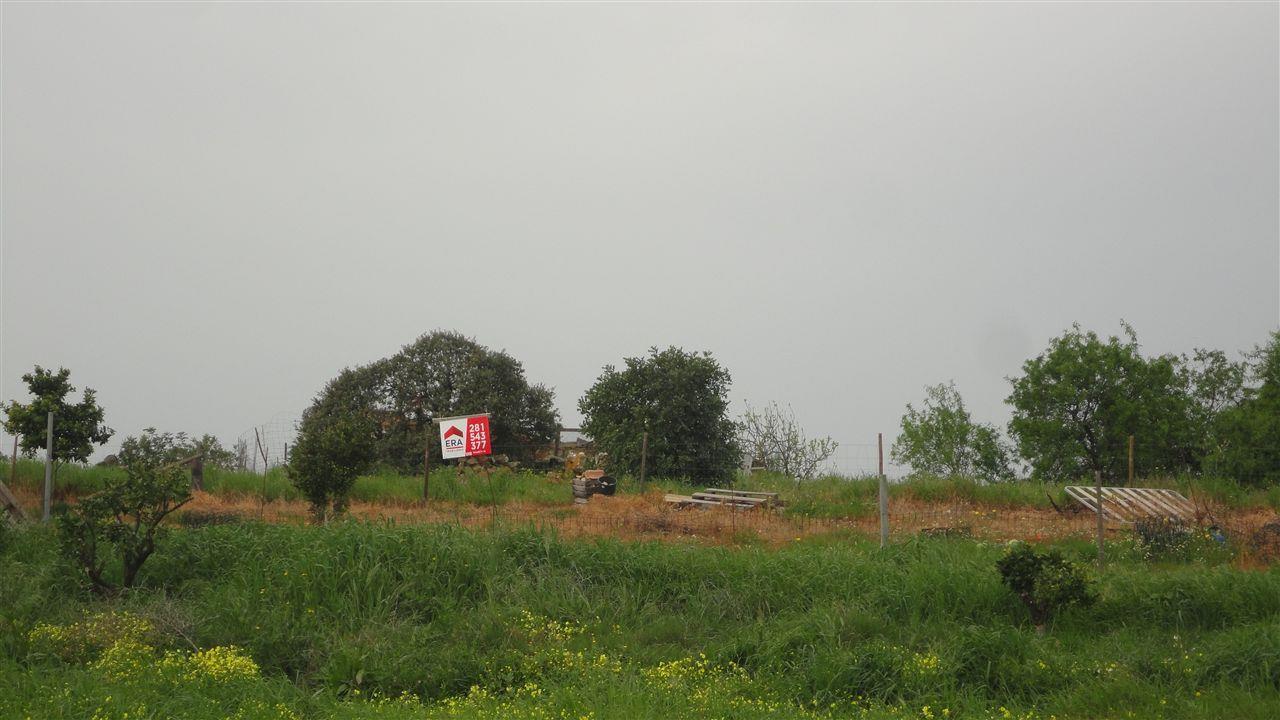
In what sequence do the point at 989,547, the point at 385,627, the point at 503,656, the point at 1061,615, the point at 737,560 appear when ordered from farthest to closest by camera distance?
1. the point at 989,547
2. the point at 737,560
3. the point at 1061,615
4. the point at 385,627
5. the point at 503,656

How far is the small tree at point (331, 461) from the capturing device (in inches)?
506

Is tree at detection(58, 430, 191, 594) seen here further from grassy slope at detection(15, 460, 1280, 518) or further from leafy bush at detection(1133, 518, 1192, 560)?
leafy bush at detection(1133, 518, 1192, 560)

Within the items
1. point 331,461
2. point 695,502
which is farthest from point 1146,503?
point 331,461

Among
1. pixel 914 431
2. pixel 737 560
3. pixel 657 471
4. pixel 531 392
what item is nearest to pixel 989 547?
pixel 737 560

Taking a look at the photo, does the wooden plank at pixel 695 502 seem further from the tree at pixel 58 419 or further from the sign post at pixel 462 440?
the tree at pixel 58 419

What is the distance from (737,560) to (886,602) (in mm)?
1690

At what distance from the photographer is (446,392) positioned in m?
32.2

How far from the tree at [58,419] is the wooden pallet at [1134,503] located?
15.6 m

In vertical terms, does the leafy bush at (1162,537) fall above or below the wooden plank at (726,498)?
below

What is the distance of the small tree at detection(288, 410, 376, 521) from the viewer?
506 inches

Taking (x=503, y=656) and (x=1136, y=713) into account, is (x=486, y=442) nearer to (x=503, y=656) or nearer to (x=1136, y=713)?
(x=503, y=656)

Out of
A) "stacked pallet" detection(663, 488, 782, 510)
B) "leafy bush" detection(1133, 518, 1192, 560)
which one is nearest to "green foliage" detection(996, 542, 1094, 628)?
"leafy bush" detection(1133, 518, 1192, 560)

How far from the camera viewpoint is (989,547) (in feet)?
36.1

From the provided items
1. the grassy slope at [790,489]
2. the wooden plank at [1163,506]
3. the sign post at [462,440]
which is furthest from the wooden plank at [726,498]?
the wooden plank at [1163,506]
